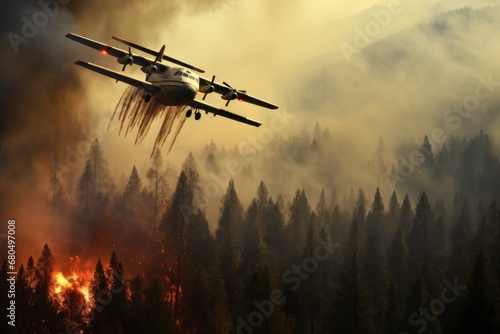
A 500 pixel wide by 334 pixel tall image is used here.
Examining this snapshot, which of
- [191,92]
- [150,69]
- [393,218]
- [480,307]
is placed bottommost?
[480,307]

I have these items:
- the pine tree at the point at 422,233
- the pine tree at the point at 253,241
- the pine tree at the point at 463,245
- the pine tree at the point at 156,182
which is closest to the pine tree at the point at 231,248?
the pine tree at the point at 253,241

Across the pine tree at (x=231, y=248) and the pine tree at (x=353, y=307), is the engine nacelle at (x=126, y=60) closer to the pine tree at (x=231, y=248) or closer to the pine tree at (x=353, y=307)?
the pine tree at (x=353, y=307)

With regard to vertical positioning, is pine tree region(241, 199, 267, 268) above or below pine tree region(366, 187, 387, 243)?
below

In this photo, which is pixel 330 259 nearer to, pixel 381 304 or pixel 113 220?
pixel 381 304

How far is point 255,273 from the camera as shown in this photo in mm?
85000

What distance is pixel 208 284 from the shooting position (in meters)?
112

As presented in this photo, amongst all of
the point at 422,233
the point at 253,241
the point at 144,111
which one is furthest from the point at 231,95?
the point at 422,233

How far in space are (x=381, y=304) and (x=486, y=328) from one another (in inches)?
A: 1124

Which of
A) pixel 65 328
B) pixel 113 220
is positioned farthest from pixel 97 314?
pixel 113 220

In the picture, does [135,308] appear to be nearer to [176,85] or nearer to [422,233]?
[176,85]

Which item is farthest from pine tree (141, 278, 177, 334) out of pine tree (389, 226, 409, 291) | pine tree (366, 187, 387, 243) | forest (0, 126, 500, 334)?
pine tree (366, 187, 387, 243)

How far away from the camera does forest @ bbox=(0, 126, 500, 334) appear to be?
82244 millimetres

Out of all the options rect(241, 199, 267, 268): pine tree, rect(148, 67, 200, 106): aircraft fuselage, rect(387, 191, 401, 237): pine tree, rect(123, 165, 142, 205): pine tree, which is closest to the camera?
rect(148, 67, 200, 106): aircraft fuselage

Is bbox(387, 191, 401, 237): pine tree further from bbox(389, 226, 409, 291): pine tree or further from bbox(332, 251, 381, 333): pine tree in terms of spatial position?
bbox(332, 251, 381, 333): pine tree
